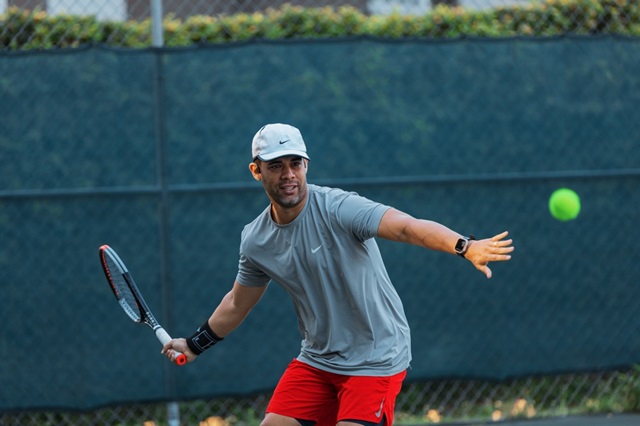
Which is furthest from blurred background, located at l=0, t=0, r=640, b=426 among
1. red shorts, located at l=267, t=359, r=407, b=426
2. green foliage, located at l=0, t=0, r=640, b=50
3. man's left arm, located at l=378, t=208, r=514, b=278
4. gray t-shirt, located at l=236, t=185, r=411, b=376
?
man's left arm, located at l=378, t=208, r=514, b=278

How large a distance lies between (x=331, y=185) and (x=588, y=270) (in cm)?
168

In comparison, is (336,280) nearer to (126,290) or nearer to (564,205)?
(126,290)

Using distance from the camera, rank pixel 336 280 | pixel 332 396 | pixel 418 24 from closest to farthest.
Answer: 1. pixel 336 280
2. pixel 332 396
3. pixel 418 24

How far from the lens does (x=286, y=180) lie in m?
3.71

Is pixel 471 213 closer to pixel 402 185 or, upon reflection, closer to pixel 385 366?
pixel 402 185

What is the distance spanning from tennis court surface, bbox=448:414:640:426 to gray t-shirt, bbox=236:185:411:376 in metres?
2.08

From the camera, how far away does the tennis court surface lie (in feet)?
18.7

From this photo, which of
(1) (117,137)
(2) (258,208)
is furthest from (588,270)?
(1) (117,137)

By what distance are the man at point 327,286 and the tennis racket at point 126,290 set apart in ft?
1.93

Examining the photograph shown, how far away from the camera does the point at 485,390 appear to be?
19.5 feet

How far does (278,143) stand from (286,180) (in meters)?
0.15

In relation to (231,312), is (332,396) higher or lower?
lower

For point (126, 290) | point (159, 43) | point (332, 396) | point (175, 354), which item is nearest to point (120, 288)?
point (126, 290)

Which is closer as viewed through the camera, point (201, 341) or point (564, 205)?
point (201, 341)
